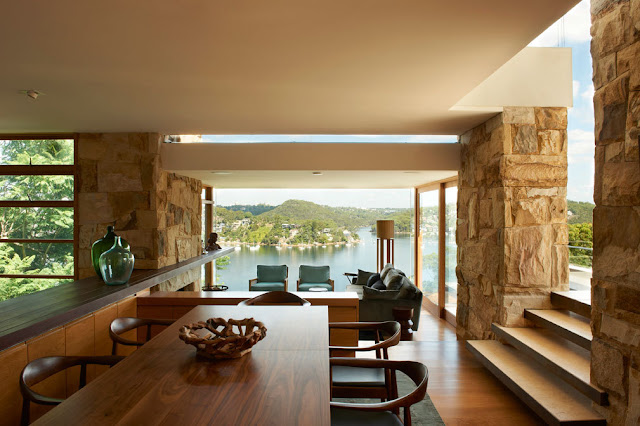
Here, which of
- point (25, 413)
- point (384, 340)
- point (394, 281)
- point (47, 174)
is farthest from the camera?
point (394, 281)

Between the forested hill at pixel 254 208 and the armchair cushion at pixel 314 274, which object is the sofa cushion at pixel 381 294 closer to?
the armchair cushion at pixel 314 274

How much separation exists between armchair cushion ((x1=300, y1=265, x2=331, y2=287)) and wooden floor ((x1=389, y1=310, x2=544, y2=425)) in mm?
3366

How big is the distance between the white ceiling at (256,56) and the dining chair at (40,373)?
1.55 metres

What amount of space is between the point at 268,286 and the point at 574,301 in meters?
5.04

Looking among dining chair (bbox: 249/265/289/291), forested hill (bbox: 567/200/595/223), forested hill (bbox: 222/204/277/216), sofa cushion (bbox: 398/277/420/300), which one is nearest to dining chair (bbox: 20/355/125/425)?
forested hill (bbox: 567/200/595/223)

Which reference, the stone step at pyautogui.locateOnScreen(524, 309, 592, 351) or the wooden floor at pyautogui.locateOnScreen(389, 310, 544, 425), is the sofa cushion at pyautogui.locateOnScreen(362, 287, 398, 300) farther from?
the stone step at pyautogui.locateOnScreen(524, 309, 592, 351)

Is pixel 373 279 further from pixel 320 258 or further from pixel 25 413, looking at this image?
pixel 25 413

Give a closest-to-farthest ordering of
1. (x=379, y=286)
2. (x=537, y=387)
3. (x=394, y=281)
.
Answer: (x=537, y=387), (x=394, y=281), (x=379, y=286)

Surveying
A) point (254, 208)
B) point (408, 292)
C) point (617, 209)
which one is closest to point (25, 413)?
point (617, 209)

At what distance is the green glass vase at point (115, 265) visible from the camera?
344 cm

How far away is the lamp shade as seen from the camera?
723 centimetres

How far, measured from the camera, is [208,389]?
4.74 ft

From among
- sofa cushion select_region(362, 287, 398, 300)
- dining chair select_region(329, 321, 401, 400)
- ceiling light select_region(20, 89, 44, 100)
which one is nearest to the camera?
dining chair select_region(329, 321, 401, 400)

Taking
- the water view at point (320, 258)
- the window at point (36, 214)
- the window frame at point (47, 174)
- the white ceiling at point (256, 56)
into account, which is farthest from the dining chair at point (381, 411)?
the water view at point (320, 258)
